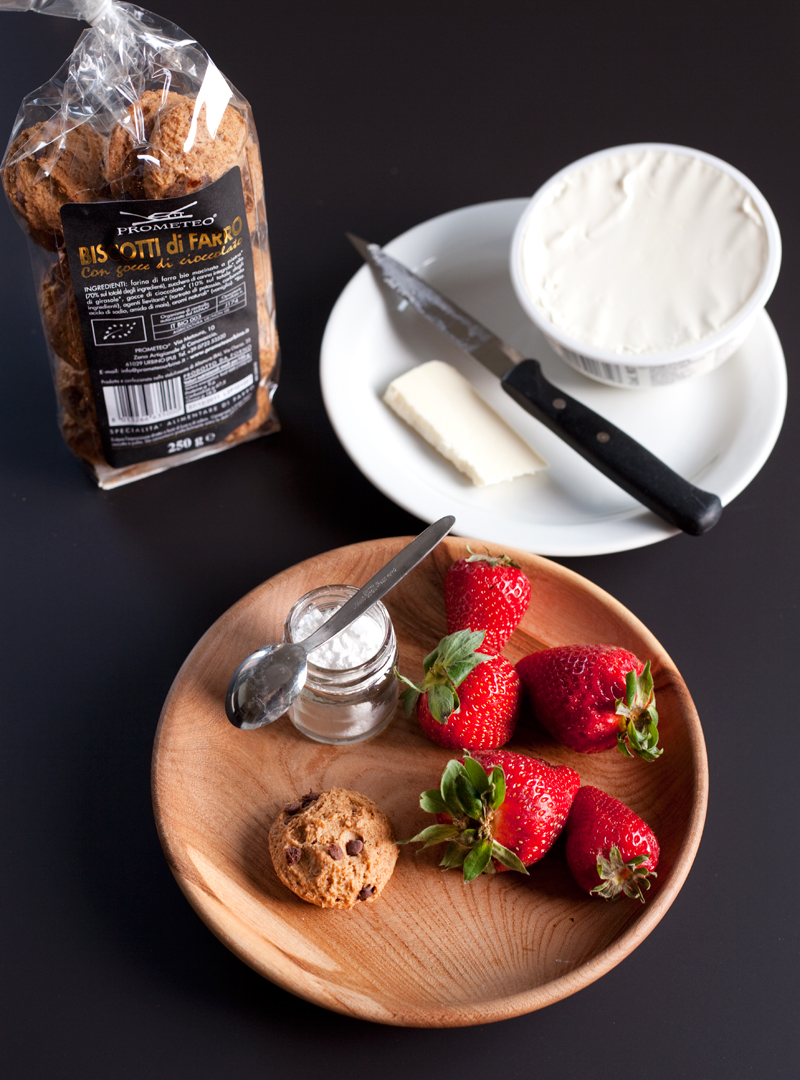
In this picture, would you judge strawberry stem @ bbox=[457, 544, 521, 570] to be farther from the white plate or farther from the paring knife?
the paring knife

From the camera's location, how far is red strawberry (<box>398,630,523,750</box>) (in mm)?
1021

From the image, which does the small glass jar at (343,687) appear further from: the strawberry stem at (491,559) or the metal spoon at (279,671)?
the strawberry stem at (491,559)

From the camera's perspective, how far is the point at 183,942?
1067mm

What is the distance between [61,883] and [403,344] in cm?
86

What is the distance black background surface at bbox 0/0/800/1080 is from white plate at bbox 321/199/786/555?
0.25 ft

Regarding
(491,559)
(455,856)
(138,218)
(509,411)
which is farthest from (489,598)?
(138,218)

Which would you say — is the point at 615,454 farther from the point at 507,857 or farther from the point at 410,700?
the point at 507,857

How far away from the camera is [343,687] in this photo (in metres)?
1.06

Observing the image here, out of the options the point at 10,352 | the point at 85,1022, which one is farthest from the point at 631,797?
the point at 10,352

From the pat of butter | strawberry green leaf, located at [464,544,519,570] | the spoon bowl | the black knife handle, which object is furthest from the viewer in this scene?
the pat of butter

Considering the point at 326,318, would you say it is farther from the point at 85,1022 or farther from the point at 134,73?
the point at 85,1022

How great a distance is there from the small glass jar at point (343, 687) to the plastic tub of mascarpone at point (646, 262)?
0.51 m

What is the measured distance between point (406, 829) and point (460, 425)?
1.86 ft

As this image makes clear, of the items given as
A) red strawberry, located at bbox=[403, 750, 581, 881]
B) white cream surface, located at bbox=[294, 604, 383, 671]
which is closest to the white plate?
white cream surface, located at bbox=[294, 604, 383, 671]
